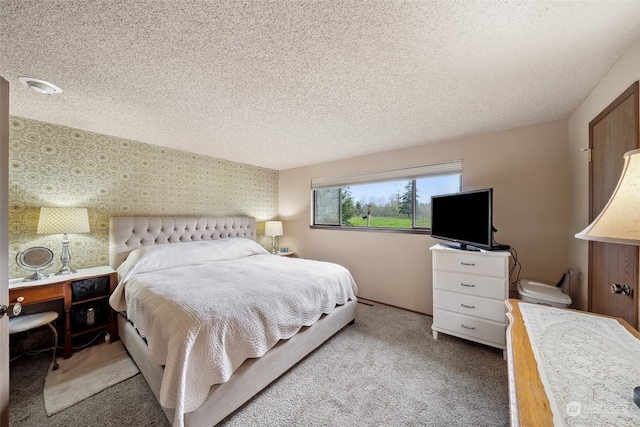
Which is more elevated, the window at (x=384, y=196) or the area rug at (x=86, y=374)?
the window at (x=384, y=196)

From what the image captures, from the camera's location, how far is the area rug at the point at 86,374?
1.63 m

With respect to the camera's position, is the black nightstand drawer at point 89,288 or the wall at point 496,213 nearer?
the black nightstand drawer at point 89,288

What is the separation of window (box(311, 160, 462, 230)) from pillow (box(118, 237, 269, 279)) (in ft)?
4.73

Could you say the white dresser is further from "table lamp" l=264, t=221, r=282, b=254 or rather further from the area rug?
the area rug

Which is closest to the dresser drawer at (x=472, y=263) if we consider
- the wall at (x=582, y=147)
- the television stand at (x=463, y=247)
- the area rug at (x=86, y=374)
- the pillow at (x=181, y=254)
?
the television stand at (x=463, y=247)

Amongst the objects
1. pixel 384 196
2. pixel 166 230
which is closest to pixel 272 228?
pixel 166 230

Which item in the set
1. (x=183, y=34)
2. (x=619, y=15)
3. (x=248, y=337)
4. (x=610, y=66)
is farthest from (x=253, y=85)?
(x=610, y=66)

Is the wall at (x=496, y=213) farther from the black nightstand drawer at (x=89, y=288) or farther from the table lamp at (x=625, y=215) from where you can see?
the black nightstand drawer at (x=89, y=288)

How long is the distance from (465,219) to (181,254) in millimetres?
3170

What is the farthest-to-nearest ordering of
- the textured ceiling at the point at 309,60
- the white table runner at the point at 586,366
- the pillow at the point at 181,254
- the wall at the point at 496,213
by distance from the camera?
the pillow at the point at 181,254, the wall at the point at 496,213, the textured ceiling at the point at 309,60, the white table runner at the point at 586,366

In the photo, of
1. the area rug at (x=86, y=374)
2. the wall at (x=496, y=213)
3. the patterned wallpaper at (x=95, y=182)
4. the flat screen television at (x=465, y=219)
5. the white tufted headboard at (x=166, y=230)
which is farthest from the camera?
the white tufted headboard at (x=166, y=230)

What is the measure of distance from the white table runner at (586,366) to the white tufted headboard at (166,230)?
3573 millimetres

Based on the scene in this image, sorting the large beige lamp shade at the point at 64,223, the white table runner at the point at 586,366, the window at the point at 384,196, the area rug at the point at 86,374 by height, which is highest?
the window at the point at 384,196

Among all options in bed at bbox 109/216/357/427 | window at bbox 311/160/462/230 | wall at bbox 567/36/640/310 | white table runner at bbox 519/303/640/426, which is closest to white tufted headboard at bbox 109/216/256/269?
bed at bbox 109/216/357/427
